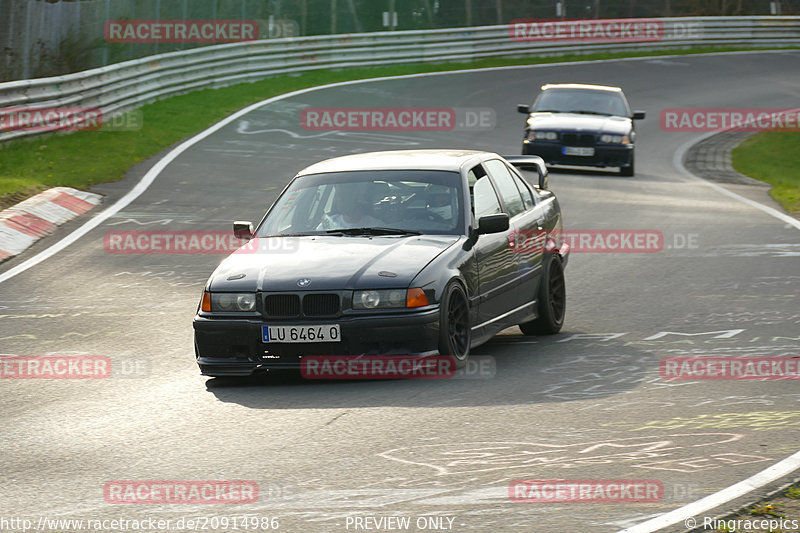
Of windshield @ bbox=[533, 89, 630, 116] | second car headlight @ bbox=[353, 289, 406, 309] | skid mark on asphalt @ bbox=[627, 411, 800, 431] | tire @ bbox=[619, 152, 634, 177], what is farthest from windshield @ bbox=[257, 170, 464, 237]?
windshield @ bbox=[533, 89, 630, 116]

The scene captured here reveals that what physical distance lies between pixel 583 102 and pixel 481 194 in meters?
14.8

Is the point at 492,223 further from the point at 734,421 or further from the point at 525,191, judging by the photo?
the point at 734,421

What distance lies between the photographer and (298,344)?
8227 millimetres

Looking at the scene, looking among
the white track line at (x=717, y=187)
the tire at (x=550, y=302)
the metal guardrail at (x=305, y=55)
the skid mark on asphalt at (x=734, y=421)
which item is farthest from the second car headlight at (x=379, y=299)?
the metal guardrail at (x=305, y=55)

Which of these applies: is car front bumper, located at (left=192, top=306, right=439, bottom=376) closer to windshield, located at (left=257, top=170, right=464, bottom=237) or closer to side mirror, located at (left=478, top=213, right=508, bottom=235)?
side mirror, located at (left=478, top=213, right=508, bottom=235)

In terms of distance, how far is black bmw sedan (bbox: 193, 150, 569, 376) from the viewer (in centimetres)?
820

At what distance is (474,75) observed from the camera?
123ft

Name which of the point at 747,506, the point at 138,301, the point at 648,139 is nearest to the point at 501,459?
the point at 747,506

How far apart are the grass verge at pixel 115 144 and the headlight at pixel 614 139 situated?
25.3ft

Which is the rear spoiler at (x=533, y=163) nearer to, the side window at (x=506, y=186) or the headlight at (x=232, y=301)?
the side window at (x=506, y=186)

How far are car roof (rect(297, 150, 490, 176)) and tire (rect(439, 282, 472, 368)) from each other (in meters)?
1.28

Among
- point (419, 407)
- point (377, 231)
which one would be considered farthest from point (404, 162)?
point (419, 407)

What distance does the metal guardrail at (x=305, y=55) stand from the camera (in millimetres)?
22062

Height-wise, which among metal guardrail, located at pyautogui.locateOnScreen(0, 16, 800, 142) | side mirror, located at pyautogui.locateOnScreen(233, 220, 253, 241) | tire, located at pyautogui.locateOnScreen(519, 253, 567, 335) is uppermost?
metal guardrail, located at pyautogui.locateOnScreen(0, 16, 800, 142)
